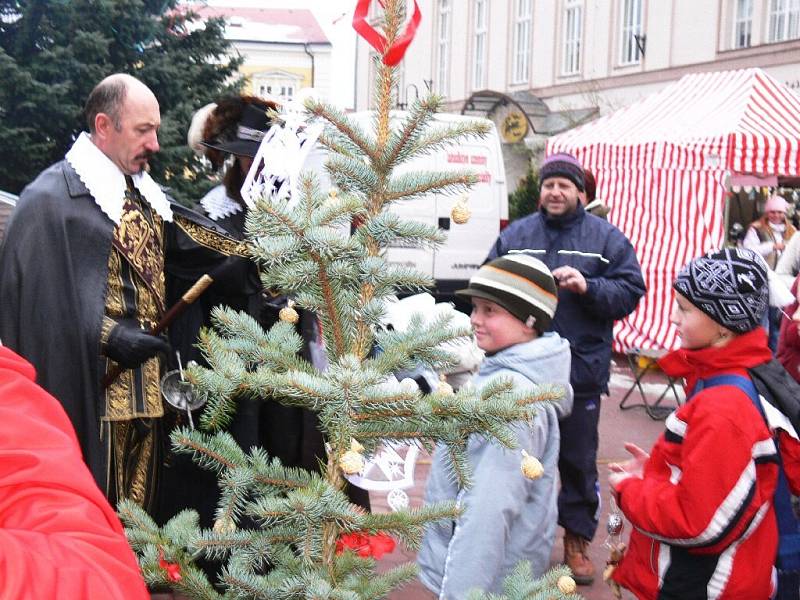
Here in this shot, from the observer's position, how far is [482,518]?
2.79m

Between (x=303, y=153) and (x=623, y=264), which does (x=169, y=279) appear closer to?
(x=303, y=153)

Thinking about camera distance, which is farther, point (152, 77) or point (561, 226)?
point (152, 77)

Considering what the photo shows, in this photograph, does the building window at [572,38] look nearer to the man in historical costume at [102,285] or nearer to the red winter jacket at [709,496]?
the man in historical costume at [102,285]

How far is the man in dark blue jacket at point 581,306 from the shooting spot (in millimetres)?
4945

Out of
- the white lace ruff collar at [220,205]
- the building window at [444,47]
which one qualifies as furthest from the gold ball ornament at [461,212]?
the building window at [444,47]

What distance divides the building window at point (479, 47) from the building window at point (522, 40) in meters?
1.70

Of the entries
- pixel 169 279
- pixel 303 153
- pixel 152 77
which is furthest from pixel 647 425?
pixel 303 153

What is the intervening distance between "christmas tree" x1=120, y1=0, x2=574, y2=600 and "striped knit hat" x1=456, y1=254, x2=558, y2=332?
1.15 meters

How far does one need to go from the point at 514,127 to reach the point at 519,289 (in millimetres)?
20003

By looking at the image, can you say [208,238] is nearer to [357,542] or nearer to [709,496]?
[357,542]

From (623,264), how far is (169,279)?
6.93 feet

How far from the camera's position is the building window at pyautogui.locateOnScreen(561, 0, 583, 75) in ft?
78.3

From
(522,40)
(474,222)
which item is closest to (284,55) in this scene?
(522,40)

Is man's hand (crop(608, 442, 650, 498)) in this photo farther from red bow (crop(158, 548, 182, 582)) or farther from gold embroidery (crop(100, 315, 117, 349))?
gold embroidery (crop(100, 315, 117, 349))
